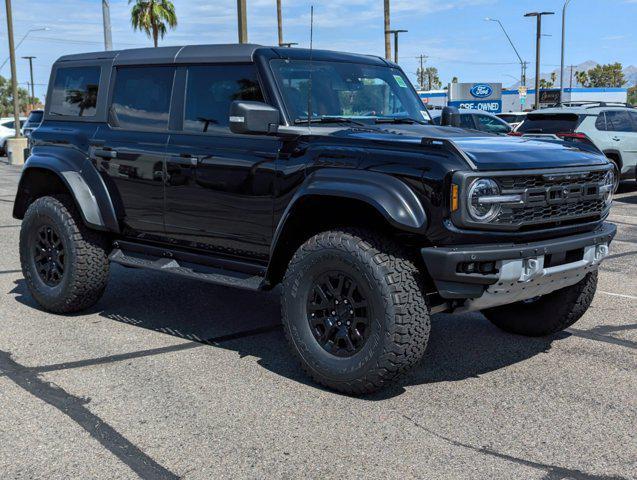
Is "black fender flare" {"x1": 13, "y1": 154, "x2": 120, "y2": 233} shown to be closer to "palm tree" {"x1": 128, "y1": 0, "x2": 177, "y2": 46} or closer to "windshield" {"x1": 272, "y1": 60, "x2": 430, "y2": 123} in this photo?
"windshield" {"x1": 272, "y1": 60, "x2": 430, "y2": 123}

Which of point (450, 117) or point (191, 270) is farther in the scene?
point (450, 117)

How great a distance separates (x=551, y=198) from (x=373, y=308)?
115 cm

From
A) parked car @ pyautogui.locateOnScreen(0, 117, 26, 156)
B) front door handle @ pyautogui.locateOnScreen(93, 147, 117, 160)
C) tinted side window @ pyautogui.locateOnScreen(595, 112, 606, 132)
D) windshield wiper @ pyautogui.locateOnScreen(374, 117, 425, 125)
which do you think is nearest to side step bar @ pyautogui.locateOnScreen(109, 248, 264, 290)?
front door handle @ pyautogui.locateOnScreen(93, 147, 117, 160)

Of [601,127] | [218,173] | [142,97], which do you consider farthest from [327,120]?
[601,127]

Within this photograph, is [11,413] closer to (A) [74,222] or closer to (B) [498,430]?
(A) [74,222]

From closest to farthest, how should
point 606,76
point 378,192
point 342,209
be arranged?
point 378,192 → point 342,209 → point 606,76

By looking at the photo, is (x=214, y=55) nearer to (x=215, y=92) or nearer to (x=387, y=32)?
(x=215, y=92)

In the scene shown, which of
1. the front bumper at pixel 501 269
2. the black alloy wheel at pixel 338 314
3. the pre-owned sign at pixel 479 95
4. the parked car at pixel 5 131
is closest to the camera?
the front bumper at pixel 501 269

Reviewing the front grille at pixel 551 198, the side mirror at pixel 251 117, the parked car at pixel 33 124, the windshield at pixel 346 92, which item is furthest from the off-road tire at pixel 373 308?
the parked car at pixel 33 124

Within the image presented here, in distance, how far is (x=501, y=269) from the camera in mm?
4031

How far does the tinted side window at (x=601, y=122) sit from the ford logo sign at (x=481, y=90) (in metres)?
41.5

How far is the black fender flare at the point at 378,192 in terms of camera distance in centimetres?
407

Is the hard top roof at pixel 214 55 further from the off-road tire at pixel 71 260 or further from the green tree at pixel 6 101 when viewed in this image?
the green tree at pixel 6 101

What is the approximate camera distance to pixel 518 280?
4109mm
